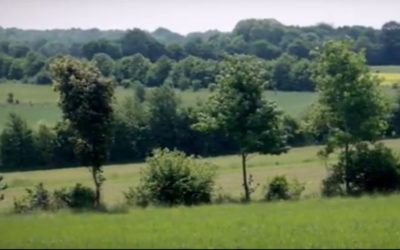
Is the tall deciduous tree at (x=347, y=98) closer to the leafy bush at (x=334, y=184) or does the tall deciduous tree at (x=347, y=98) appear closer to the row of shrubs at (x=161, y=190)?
the leafy bush at (x=334, y=184)

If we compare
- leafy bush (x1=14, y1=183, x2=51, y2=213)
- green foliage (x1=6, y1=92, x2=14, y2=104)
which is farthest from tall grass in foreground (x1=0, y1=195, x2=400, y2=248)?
green foliage (x1=6, y1=92, x2=14, y2=104)

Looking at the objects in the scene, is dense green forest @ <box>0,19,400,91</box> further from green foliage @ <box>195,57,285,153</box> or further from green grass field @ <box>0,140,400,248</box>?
green grass field @ <box>0,140,400,248</box>

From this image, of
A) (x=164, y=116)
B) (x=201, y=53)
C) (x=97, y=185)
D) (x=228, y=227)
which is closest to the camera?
(x=228, y=227)

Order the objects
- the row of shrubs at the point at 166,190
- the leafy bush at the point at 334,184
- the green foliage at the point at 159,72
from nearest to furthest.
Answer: the row of shrubs at the point at 166,190, the leafy bush at the point at 334,184, the green foliage at the point at 159,72

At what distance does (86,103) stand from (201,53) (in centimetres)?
11453

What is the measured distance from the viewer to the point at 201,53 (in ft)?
494

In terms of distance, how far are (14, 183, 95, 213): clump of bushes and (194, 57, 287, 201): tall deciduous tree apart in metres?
7.77

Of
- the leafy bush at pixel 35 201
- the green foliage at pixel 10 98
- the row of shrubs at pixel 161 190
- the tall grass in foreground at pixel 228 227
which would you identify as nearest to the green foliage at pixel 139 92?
the green foliage at pixel 10 98

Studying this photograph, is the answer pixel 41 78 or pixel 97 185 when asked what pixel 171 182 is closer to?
pixel 97 185

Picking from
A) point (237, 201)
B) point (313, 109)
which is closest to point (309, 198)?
point (237, 201)

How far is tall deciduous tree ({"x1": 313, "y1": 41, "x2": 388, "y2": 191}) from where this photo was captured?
137ft

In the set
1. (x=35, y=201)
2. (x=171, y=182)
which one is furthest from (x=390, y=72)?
(x=35, y=201)

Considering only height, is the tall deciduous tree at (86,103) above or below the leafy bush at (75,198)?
above

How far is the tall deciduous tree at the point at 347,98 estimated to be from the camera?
4178cm
